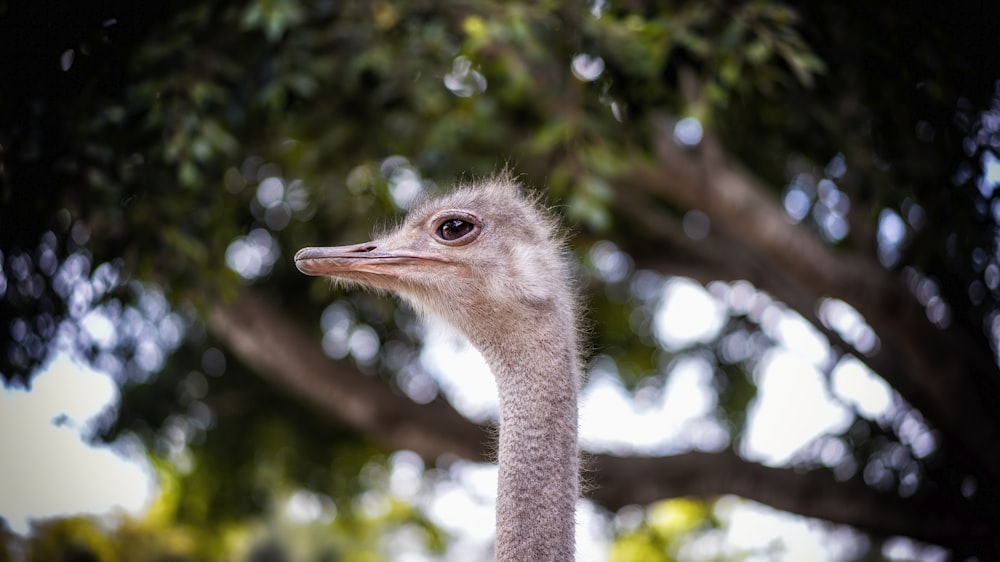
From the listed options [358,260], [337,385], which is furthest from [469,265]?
[337,385]

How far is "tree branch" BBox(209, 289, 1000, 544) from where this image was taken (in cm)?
750

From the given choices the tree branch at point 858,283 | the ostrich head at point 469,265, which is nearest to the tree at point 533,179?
the tree branch at point 858,283

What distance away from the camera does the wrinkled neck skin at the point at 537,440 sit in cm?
281

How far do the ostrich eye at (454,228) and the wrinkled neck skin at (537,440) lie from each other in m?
0.33

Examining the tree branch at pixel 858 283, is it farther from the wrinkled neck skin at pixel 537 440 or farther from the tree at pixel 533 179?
the wrinkled neck skin at pixel 537 440

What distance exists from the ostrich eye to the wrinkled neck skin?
33cm

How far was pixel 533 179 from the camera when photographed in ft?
25.1

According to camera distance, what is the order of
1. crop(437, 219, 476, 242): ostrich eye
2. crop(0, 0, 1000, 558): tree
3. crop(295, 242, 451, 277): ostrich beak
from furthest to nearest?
crop(0, 0, 1000, 558): tree → crop(437, 219, 476, 242): ostrich eye → crop(295, 242, 451, 277): ostrich beak

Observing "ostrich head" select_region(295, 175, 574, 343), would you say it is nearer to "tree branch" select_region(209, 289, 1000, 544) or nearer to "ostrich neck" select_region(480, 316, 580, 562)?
"ostrich neck" select_region(480, 316, 580, 562)

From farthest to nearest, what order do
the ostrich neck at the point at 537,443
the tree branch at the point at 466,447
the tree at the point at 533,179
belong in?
the tree branch at the point at 466,447 → the tree at the point at 533,179 → the ostrich neck at the point at 537,443

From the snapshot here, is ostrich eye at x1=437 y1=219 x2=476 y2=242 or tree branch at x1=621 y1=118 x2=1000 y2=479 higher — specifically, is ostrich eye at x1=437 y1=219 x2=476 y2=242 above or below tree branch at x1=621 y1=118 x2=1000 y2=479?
below

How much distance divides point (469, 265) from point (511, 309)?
20 cm

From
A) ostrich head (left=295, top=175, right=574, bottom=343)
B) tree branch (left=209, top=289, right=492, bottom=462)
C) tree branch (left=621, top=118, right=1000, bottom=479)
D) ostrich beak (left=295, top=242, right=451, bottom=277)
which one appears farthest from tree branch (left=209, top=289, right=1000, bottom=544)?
ostrich beak (left=295, top=242, right=451, bottom=277)

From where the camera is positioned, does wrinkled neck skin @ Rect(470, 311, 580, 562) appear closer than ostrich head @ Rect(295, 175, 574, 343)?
Yes
